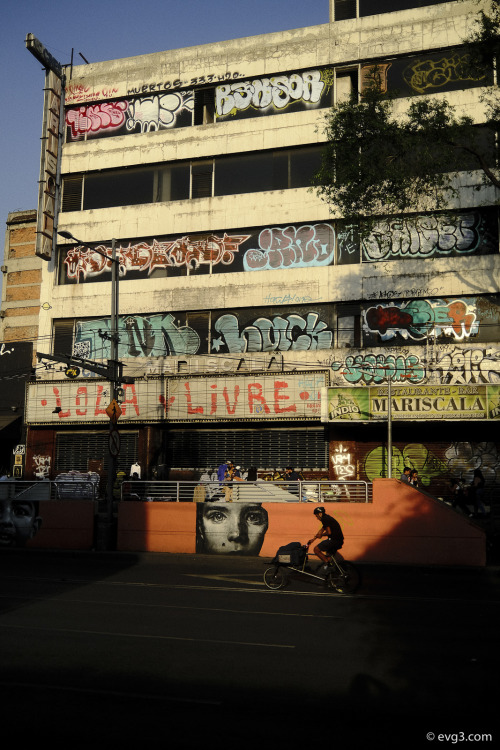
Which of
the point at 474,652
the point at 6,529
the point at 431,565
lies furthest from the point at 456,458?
the point at 474,652

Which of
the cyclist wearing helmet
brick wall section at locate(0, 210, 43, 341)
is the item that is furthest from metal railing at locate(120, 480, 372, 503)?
brick wall section at locate(0, 210, 43, 341)

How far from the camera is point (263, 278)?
29.2 metres

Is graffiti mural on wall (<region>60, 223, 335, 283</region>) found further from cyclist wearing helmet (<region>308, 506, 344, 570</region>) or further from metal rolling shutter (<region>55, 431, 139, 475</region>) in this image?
cyclist wearing helmet (<region>308, 506, 344, 570</region>)

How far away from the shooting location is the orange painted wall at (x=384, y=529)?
18688mm

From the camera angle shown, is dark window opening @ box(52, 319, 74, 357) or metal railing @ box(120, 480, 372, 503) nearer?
metal railing @ box(120, 480, 372, 503)

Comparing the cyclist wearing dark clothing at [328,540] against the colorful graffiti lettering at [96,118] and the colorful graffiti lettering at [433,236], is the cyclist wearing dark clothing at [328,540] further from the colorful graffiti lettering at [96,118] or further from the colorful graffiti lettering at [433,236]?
the colorful graffiti lettering at [96,118]

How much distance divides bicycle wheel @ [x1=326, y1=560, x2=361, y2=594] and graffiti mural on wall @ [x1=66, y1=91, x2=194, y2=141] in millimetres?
23241

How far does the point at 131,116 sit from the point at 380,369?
1646 cm

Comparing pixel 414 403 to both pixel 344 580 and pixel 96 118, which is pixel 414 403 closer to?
pixel 344 580

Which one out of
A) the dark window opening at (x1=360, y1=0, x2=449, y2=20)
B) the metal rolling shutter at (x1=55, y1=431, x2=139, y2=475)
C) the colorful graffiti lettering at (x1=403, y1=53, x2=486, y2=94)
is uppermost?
the dark window opening at (x1=360, y1=0, x2=449, y2=20)

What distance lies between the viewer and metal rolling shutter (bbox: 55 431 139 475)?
30578mm

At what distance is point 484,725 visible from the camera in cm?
609

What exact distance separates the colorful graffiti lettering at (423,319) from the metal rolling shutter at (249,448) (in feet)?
15.9

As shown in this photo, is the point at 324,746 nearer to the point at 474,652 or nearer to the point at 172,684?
the point at 172,684
